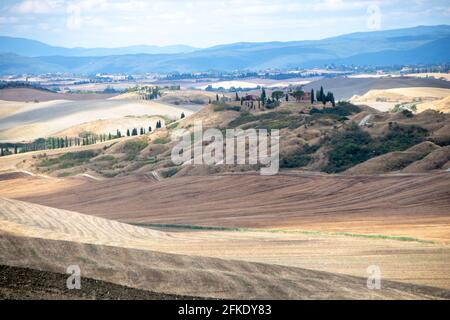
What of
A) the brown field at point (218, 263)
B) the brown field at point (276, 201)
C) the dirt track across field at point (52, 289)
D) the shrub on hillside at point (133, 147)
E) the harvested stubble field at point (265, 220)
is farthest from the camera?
the shrub on hillside at point (133, 147)

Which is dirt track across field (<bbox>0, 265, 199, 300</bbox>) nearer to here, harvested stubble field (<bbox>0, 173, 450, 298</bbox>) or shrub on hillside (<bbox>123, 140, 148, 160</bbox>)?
harvested stubble field (<bbox>0, 173, 450, 298</bbox>)

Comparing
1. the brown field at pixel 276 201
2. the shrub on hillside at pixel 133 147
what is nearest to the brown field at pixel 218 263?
the brown field at pixel 276 201

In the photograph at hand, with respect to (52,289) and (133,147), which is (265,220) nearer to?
(52,289)

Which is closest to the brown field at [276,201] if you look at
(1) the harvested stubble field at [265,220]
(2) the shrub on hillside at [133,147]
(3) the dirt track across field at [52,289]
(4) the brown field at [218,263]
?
(1) the harvested stubble field at [265,220]

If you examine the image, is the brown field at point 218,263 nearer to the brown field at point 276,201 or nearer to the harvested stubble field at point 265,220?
the harvested stubble field at point 265,220

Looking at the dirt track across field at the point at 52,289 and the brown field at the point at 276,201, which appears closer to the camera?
the dirt track across field at the point at 52,289

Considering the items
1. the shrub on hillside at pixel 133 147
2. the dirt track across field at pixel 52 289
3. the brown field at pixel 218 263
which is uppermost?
the dirt track across field at pixel 52 289

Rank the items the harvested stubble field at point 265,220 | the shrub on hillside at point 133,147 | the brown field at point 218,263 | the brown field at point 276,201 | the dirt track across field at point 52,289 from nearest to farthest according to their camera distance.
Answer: the dirt track across field at point 52,289 < the brown field at point 218,263 < the harvested stubble field at point 265,220 < the brown field at point 276,201 < the shrub on hillside at point 133,147

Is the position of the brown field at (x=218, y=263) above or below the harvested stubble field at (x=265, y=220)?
above

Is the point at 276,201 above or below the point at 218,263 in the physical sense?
→ below

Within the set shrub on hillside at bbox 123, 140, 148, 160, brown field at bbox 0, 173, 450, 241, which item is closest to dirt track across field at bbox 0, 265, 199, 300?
brown field at bbox 0, 173, 450, 241

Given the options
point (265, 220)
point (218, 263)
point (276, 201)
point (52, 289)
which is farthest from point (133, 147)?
point (52, 289)
